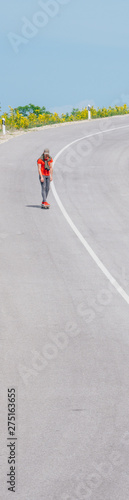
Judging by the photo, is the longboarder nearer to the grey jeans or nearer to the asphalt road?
the grey jeans

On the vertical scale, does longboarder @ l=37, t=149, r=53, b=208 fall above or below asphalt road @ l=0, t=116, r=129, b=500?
above

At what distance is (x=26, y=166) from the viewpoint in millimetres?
26641

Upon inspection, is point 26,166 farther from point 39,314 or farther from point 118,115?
point 118,115

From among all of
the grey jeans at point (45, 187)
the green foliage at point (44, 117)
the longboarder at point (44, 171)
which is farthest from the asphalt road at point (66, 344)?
the green foliage at point (44, 117)

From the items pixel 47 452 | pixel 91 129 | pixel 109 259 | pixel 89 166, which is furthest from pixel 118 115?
pixel 47 452

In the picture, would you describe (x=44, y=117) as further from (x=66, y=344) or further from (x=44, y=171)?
(x=66, y=344)

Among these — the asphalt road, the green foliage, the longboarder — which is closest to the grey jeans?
the longboarder

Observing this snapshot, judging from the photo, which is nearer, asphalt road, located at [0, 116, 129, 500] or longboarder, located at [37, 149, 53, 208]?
asphalt road, located at [0, 116, 129, 500]

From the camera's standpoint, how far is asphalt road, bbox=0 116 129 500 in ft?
19.5

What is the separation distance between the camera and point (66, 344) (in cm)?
896

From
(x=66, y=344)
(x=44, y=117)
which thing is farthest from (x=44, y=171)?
(x=44, y=117)

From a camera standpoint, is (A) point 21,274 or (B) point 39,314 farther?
(A) point 21,274

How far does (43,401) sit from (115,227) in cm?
1003

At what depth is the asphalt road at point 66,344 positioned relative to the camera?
19.5ft
